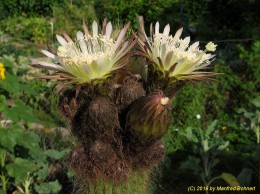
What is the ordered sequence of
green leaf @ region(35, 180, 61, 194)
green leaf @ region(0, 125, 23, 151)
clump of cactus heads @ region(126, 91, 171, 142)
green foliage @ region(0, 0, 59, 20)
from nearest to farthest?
clump of cactus heads @ region(126, 91, 171, 142)
green leaf @ region(0, 125, 23, 151)
green leaf @ region(35, 180, 61, 194)
green foliage @ region(0, 0, 59, 20)

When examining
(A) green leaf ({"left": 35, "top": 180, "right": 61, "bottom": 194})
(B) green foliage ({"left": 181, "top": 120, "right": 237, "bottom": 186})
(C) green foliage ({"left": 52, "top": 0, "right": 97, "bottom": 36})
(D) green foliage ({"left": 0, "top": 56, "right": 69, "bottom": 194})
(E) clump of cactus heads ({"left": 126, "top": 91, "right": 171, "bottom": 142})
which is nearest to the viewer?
(E) clump of cactus heads ({"left": 126, "top": 91, "right": 171, "bottom": 142})

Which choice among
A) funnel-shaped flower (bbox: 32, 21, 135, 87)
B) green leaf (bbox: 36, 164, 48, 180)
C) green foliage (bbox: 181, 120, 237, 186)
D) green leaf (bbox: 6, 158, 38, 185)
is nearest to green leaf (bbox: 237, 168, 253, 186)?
green foliage (bbox: 181, 120, 237, 186)

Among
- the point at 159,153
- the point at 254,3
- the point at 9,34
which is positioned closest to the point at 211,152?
the point at 159,153

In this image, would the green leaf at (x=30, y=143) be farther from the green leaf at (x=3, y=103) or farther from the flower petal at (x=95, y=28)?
the flower petal at (x=95, y=28)

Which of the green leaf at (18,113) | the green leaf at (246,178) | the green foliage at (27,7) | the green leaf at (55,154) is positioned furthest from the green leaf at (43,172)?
the green foliage at (27,7)

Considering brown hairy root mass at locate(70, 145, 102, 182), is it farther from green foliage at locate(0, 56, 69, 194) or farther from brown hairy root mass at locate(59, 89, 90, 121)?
green foliage at locate(0, 56, 69, 194)

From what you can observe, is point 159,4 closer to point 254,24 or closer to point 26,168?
point 254,24
